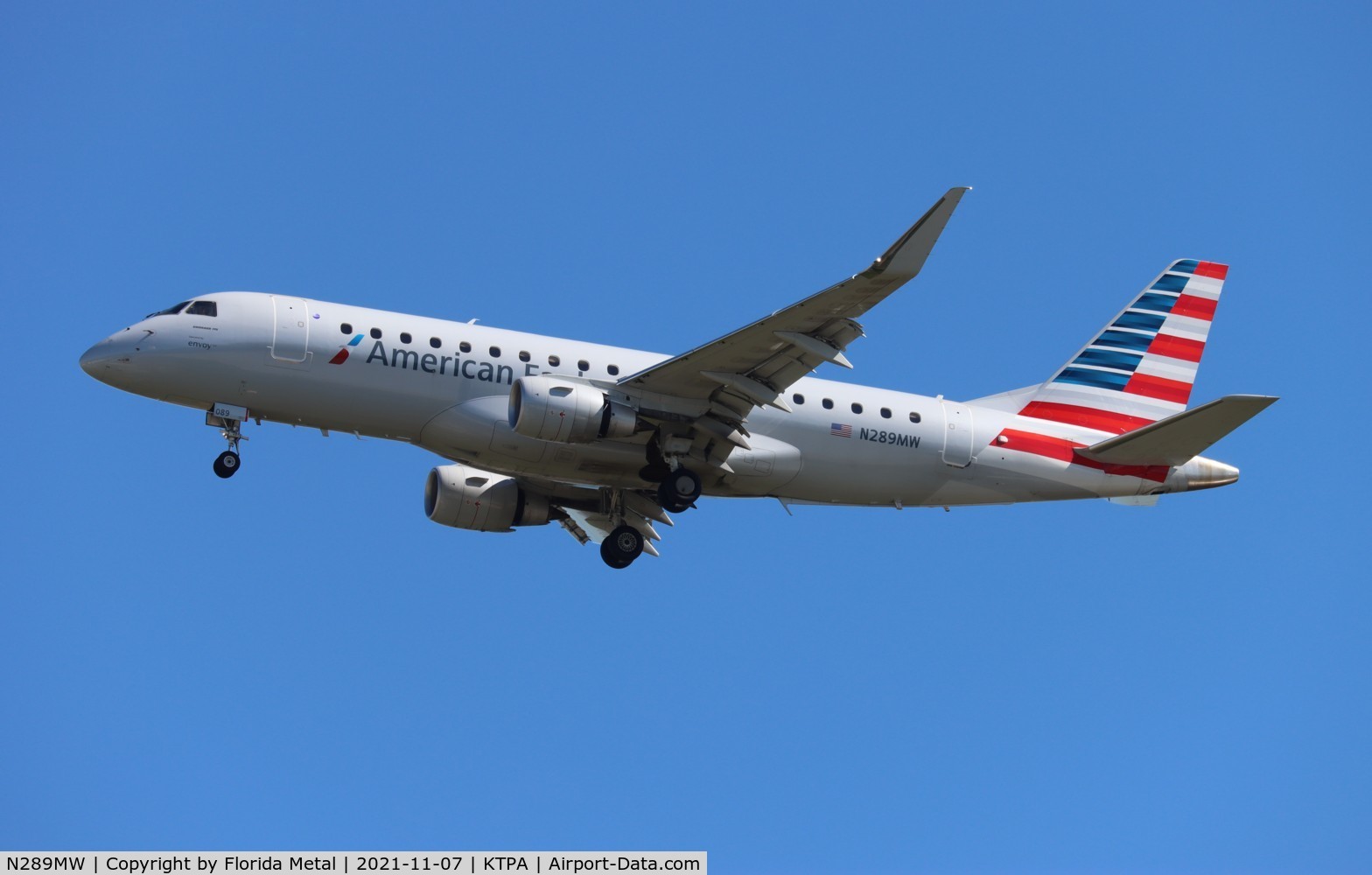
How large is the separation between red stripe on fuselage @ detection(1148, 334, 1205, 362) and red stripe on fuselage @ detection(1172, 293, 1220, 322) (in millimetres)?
706

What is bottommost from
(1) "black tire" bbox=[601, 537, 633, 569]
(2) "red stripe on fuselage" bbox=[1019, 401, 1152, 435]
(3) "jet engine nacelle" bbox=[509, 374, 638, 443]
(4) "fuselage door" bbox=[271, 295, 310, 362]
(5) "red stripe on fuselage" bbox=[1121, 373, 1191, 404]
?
(1) "black tire" bbox=[601, 537, 633, 569]

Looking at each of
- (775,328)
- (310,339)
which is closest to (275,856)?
(310,339)

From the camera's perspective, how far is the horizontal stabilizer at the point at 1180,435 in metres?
37.4

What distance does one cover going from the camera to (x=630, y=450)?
38156 millimetres

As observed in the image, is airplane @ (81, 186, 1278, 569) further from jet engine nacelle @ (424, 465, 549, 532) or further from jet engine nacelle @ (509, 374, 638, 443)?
jet engine nacelle @ (424, 465, 549, 532)

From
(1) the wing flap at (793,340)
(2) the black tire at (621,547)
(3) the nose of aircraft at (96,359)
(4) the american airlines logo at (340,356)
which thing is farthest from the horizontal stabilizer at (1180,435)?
(3) the nose of aircraft at (96,359)

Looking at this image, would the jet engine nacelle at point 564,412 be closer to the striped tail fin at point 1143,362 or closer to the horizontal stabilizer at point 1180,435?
the striped tail fin at point 1143,362

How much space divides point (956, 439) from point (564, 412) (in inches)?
384

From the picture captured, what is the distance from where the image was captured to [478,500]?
42219 millimetres

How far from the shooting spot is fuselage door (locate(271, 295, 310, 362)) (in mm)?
36906

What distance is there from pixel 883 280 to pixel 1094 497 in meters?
10.9

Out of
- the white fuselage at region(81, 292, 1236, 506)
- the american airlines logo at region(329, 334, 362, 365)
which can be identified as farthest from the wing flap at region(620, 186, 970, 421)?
the american airlines logo at region(329, 334, 362, 365)

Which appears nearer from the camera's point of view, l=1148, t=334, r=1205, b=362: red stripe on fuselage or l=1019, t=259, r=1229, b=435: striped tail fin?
l=1019, t=259, r=1229, b=435: striped tail fin
